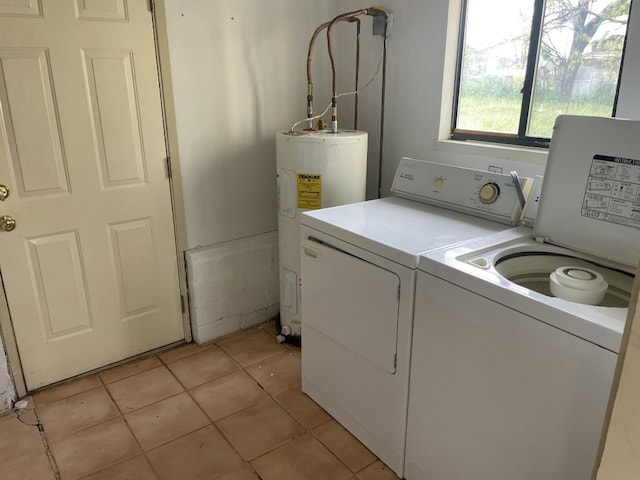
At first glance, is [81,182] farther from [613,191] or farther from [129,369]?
[613,191]

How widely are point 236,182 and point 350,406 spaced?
51.0 inches

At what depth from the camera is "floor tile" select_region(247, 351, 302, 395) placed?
92.0 inches

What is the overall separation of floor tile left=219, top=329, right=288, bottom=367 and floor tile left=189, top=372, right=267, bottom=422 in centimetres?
14

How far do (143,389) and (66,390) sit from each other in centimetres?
36

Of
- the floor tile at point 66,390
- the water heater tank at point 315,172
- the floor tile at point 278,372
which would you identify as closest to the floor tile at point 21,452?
the floor tile at point 66,390

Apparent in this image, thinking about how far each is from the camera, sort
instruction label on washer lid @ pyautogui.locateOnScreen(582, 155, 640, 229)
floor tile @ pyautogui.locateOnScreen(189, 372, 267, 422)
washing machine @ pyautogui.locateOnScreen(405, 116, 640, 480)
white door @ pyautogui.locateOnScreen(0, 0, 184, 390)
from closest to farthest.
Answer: washing machine @ pyautogui.locateOnScreen(405, 116, 640, 480), instruction label on washer lid @ pyautogui.locateOnScreen(582, 155, 640, 229), white door @ pyautogui.locateOnScreen(0, 0, 184, 390), floor tile @ pyautogui.locateOnScreen(189, 372, 267, 422)

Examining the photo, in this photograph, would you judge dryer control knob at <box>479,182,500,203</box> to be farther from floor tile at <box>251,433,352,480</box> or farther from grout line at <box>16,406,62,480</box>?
grout line at <box>16,406,62,480</box>

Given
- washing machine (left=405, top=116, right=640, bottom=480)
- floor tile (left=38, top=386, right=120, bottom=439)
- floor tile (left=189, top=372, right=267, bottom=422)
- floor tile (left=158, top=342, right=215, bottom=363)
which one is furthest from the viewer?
floor tile (left=158, top=342, right=215, bottom=363)

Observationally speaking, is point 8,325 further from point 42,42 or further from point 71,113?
point 42,42

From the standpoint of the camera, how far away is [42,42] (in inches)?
75.7

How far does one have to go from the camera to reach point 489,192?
1.92m

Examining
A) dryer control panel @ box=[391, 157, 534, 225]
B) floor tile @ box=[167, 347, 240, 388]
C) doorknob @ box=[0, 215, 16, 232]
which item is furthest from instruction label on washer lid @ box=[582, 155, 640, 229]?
doorknob @ box=[0, 215, 16, 232]

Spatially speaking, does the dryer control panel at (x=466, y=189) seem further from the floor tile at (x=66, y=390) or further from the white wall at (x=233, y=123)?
the floor tile at (x=66, y=390)

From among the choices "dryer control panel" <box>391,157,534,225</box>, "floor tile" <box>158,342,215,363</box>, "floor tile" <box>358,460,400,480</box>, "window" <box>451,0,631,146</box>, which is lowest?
"floor tile" <box>358,460,400,480</box>
